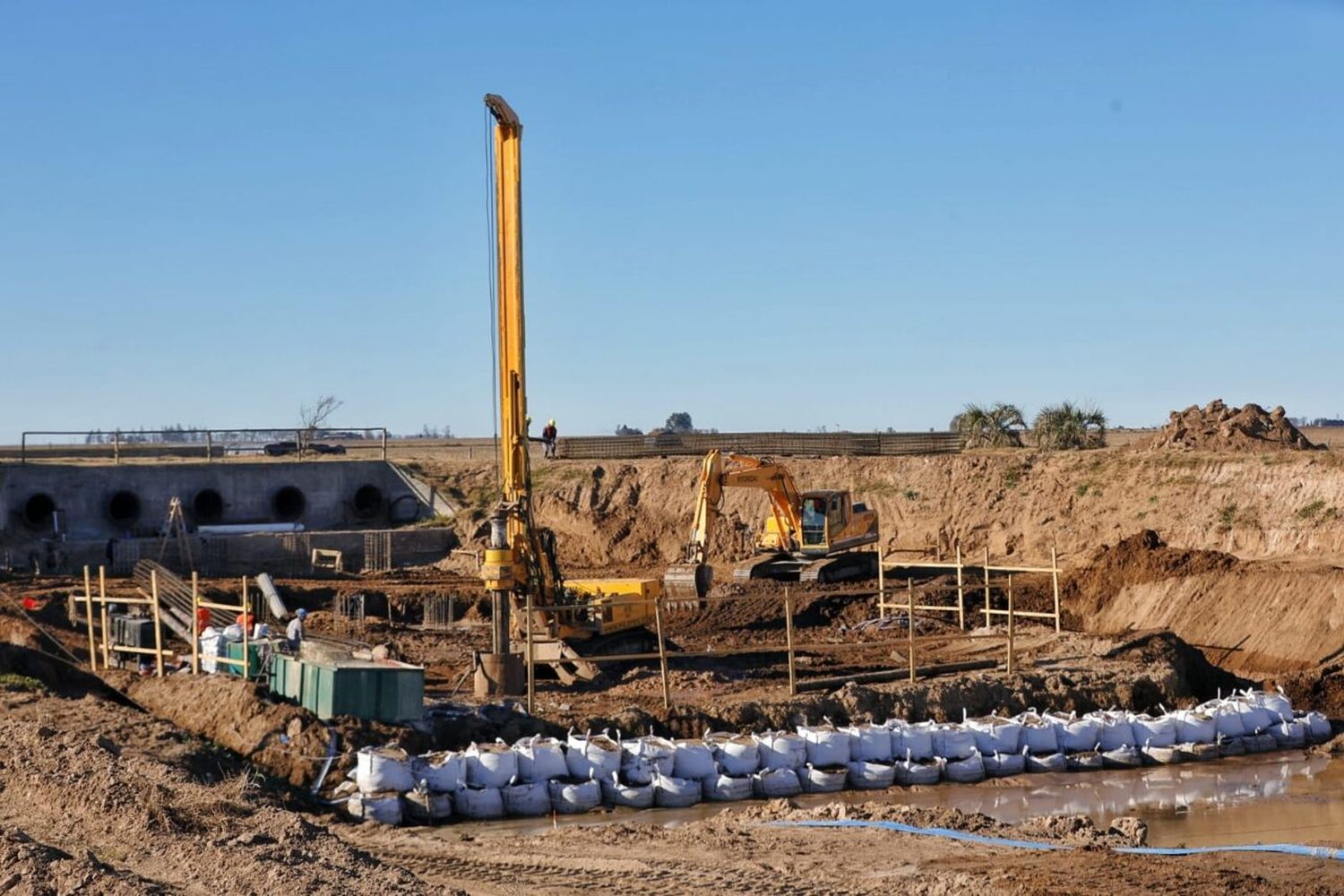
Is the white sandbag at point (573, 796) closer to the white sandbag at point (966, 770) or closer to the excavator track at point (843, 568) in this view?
the white sandbag at point (966, 770)

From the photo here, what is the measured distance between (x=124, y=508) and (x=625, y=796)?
1179 inches

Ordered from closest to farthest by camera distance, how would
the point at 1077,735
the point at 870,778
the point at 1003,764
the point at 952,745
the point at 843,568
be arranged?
the point at 870,778 → the point at 952,745 → the point at 1003,764 → the point at 1077,735 → the point at 843,568

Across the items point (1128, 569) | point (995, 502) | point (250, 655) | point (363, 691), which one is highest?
point (995, 502)

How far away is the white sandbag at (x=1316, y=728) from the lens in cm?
2020

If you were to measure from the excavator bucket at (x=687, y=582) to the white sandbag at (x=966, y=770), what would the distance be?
11452 mm

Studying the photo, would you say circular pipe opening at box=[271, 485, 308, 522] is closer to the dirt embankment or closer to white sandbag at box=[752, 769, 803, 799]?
the dirt embankment

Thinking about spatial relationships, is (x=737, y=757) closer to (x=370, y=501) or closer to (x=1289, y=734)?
(x=1289, y=734)

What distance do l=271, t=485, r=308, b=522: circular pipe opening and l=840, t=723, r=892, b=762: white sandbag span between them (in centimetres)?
2922

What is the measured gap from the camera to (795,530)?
106ft

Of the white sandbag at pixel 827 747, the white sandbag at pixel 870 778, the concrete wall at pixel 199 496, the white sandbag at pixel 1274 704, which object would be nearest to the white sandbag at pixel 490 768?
the white sandbag at pixel 827 747

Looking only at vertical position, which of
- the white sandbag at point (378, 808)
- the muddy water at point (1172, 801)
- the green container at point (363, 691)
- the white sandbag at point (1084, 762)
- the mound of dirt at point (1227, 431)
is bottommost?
the muddy water at point (1172, 801)

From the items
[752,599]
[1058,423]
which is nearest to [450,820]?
[752,599]

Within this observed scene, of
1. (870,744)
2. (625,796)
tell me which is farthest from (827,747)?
(625,796)

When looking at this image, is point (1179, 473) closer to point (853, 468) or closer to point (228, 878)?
point (853, 468)
